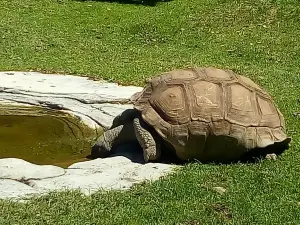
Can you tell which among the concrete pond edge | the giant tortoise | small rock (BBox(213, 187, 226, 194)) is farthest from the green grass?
the concrete pond edge

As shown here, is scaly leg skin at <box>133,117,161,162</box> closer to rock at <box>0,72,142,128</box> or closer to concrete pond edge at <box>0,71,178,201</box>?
concrete pond edge at <box>0,71,178,201</box>

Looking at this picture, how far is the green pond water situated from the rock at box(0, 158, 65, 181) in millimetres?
490

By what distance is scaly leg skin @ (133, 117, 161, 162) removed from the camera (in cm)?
703

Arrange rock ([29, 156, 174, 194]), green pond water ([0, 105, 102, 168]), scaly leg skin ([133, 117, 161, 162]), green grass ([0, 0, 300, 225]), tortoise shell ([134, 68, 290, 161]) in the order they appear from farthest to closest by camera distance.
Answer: green pond water ([0, 105, 102, 168])
scaly leg skin ([133, 117, 161, 162])
tortoise shell ([134, 68, 290, 161])
rock ([29, 156, 174, 194])
green grass ([0, 0, 300, 225])

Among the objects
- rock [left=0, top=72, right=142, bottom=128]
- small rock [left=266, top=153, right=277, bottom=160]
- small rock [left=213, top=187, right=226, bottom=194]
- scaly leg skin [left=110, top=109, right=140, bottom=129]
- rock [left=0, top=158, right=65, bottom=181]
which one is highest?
scaly leg skin [left=110, top=109, right=140, bottom=129]

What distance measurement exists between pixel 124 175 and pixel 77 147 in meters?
1.60

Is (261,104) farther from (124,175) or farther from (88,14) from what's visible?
(88,14)

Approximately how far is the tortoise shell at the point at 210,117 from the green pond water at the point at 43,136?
126 centimetres

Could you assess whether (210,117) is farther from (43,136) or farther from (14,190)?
(43,136)

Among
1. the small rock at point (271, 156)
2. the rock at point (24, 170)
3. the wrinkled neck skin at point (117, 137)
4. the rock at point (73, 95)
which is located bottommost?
the rock at point (73, 95)

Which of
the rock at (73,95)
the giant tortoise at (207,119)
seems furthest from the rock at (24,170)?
the rock at (73,95)

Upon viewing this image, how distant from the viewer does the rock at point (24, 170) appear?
6586 mm

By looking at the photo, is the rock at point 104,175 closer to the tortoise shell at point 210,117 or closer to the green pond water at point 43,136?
the tortoise shell at point 210,117

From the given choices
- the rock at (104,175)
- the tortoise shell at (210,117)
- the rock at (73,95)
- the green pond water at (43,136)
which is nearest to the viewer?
the rock at (104,175)
